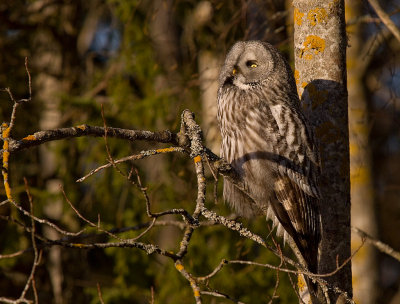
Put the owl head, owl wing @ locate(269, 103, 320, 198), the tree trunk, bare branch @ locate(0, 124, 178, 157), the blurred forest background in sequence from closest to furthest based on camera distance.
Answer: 1. bare branch @ locate(0, 124, 178, 157)
2. the tree trunk
3. owl wing @ locate(269, 103, 320, 198)
4. the owl head
5. the blurred forest background

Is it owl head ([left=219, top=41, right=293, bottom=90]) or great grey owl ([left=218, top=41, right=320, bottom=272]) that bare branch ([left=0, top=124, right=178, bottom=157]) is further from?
owl head ([left=219, top=41, right=293, bottom=90])

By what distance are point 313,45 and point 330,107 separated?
0.36 metres

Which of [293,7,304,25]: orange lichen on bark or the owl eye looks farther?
the owl eye

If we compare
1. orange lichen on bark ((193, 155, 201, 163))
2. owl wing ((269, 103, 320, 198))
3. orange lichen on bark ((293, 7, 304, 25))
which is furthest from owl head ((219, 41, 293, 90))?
orange lichen on bark ((193, 155, 201, 163))

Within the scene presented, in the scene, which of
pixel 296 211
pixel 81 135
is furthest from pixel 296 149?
pixel 81 135

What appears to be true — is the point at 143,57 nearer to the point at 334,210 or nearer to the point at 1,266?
the point at 1,266

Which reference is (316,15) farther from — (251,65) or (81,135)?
(81,135)

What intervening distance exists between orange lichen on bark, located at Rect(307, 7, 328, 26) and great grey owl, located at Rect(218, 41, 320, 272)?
638mm

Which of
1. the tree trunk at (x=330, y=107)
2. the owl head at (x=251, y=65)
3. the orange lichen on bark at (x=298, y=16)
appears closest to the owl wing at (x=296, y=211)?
the tree trunk at (x=330, y=107)

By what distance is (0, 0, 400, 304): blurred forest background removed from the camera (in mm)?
5326

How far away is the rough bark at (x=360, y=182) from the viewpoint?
17.7 feet

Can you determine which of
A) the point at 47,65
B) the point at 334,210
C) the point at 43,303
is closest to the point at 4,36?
Result: the point at 47,65

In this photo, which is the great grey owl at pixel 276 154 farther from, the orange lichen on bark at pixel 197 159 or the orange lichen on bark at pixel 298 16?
the orange lichen on bark at pixel 197 159

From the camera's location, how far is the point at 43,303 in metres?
6.48
